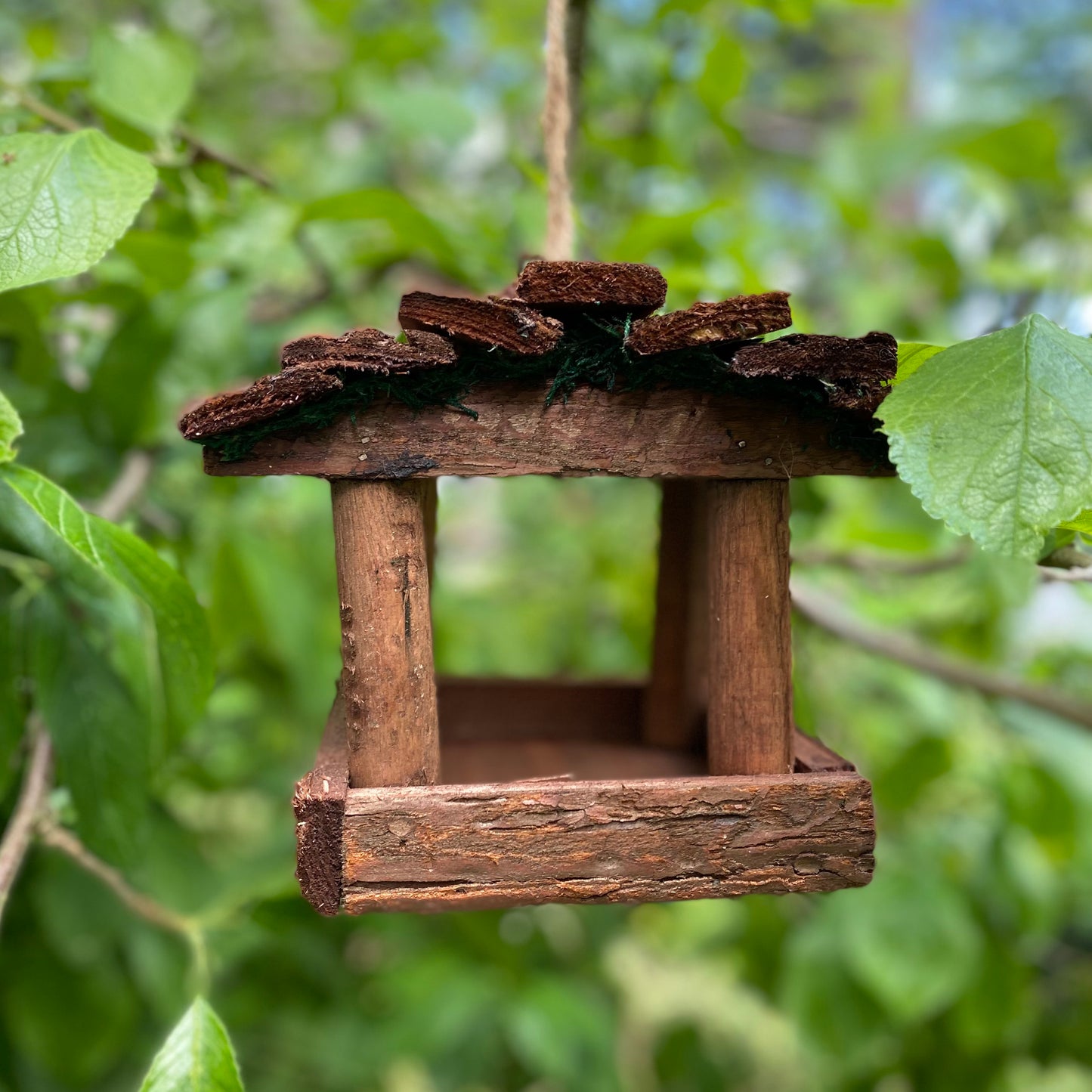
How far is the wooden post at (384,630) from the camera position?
1.80 ft

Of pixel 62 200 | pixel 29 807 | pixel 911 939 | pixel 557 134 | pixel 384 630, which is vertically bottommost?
pixel 911 939

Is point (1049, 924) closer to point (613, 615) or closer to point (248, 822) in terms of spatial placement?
point (613, 615)

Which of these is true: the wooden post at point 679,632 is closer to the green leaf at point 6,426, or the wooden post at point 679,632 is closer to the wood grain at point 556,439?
the wood grain at point 556,439

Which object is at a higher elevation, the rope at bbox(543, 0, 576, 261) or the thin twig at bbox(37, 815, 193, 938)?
the rope at bbox(543, 0, 576, 261)

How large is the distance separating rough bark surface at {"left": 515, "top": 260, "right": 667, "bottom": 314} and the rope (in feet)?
0.80

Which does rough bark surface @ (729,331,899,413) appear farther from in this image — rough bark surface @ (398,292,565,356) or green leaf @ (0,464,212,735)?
green leaf @ (0,464,212,735)

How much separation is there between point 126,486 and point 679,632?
50cm

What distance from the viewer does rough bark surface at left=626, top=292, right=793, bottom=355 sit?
49 cm

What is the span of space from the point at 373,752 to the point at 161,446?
55 centimetres

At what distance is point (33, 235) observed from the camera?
1.79 feet

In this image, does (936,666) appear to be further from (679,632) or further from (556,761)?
(556,761)

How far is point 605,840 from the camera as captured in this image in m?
0.54

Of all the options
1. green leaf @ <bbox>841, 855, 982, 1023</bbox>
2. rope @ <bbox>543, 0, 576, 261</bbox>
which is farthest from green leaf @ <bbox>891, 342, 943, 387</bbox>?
green leaf @ <bbox>841, 855, 982, 1023</bbox>

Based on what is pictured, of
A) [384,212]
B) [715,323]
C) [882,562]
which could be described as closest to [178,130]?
[384,212]
